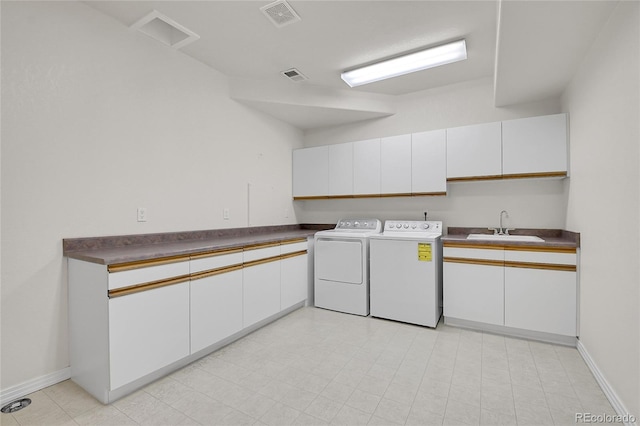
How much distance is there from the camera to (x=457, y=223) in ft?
11.8

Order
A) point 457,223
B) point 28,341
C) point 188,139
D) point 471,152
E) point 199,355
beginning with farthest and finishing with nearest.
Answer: point 457,223 → point 471,152 → point 188,139 → point 199,355 → point 28,341

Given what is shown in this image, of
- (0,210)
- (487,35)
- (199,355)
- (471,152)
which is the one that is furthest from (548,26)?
(0,210)

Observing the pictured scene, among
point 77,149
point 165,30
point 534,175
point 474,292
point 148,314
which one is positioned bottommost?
point 474,292

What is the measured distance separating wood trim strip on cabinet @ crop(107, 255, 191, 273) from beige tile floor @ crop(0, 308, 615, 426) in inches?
33.2

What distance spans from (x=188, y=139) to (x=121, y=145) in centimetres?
64

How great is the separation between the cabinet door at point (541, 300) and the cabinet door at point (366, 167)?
5.88ft

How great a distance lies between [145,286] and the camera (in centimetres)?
196

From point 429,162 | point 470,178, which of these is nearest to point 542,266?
point 470,178

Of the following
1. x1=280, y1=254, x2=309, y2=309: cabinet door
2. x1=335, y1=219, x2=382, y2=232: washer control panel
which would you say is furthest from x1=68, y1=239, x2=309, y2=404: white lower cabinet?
x1=335, y1=219, x2=382, y2=232: washer control panel

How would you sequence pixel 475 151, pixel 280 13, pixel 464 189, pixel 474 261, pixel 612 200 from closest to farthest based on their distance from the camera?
1. pixel 612 200
2. pixel 280 13
3. pixel 474 261
4. pixel 475 151
5. pixel 464 189

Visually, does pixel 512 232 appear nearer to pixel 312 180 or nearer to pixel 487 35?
pixel 487 35

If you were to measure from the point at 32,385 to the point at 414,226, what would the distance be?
3691 mm

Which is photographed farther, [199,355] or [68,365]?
[199,355]

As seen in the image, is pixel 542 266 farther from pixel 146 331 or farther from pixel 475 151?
pixel 146 331
